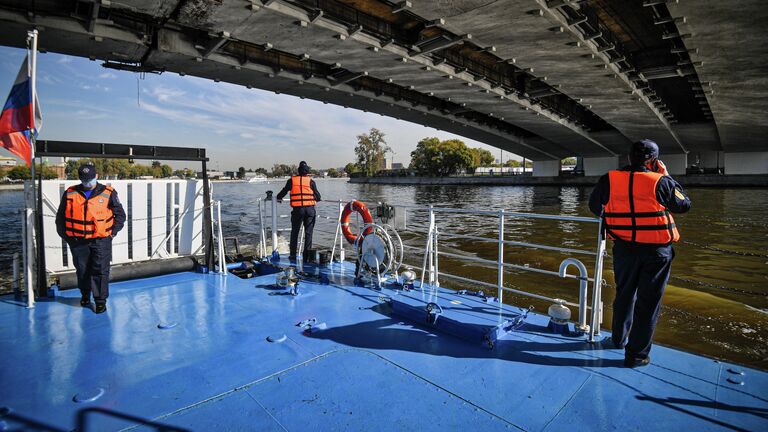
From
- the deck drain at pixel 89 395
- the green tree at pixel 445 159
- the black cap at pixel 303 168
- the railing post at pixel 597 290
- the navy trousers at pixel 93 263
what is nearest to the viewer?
the deck drain at pixel 89 395

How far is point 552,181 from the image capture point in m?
62.6

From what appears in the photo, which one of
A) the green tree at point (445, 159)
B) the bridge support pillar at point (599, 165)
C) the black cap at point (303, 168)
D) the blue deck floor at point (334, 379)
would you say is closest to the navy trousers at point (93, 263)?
the blue deck floor at point (334, 379)

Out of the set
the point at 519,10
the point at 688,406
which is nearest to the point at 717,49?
the point at 519,10

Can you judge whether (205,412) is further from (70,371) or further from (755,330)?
(755,330)

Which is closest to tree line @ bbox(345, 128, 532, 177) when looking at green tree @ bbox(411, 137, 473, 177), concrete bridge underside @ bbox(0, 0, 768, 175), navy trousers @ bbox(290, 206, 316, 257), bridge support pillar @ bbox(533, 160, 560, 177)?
green tree @ bbox(411, 137, 473, 177)

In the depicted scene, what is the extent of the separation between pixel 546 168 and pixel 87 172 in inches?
2651

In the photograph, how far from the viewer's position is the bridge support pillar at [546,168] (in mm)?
62562

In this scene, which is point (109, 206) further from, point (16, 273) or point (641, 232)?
point (641, 232)

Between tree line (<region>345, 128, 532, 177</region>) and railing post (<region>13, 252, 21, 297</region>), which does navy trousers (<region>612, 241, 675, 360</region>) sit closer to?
railing post (<region>13, 252, 21, 297</region>)

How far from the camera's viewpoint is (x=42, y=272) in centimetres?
516

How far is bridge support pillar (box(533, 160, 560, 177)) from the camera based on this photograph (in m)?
62.6

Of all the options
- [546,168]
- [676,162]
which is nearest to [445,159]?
[546,168]

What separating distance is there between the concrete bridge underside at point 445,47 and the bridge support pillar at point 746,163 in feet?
59.7

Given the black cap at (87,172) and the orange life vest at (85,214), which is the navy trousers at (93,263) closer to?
the orange life vest at (85,214)
